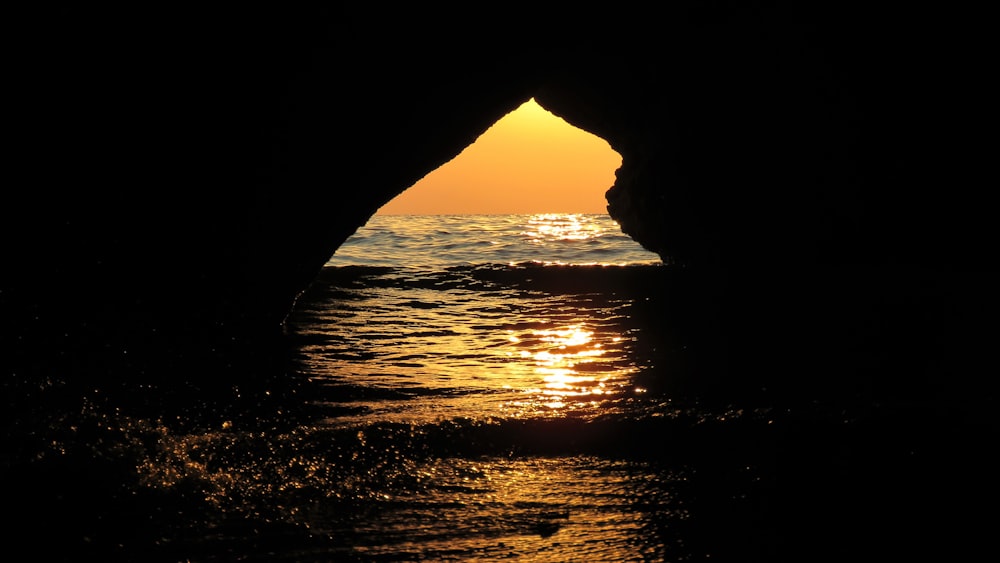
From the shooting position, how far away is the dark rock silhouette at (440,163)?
5902mm

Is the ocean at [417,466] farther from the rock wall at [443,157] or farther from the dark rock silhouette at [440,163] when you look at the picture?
the rock wall at [443,157]

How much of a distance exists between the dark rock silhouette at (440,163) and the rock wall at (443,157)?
0.08ft

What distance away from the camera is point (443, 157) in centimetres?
991

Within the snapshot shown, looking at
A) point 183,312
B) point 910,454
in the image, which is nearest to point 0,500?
point 183,312

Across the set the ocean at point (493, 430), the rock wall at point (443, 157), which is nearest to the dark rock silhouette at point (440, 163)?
the rock wall at point (443, 157)

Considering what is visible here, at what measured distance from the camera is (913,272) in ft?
40.4

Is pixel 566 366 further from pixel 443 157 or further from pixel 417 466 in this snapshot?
pixel 443 157

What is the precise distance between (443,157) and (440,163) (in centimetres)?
15

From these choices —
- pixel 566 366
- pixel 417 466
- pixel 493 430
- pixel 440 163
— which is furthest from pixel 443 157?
pixel 417 466

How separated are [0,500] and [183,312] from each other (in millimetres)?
3665

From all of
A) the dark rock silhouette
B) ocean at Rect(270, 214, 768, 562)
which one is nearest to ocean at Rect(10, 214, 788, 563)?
ocean at Rect(270, 214, 768, 562)

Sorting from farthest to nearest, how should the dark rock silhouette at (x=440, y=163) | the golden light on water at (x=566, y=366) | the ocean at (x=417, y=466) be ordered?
the golden light on water at (x=566, y=366) → the dark rock silhouette at (x=440, y=163) → the ocean at (x=417, y=466)

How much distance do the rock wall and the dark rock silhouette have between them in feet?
0.08

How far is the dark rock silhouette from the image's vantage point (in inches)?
232
